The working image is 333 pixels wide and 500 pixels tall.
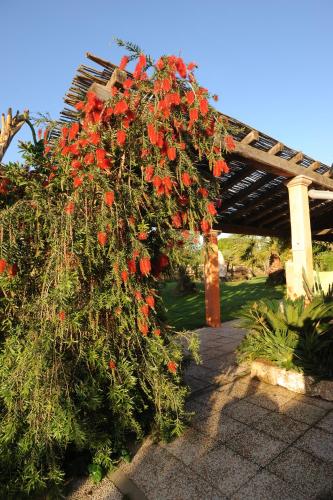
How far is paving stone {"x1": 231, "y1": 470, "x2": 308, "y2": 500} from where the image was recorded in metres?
2.13

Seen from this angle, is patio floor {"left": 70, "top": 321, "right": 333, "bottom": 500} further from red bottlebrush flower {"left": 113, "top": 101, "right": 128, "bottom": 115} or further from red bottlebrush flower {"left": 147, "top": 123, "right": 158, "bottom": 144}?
red bottlebrush flower {"left": 113, "top": 101, "right": 128, "bottom": 115}

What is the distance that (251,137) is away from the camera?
12.6ft

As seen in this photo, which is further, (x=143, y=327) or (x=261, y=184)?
(x=261, y=184)

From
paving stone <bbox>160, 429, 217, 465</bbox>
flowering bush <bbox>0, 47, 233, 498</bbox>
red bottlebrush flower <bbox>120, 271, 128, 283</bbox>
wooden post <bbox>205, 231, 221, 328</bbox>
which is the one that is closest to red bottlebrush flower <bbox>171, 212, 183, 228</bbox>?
flowering bush <bbox>0, 47, 233, 498</bbox>

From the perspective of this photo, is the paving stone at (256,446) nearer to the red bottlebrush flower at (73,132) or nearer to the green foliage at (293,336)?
the green foliage at (293,336)

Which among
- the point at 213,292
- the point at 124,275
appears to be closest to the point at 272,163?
the point at 124,275

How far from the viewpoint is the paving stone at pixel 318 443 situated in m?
2.52

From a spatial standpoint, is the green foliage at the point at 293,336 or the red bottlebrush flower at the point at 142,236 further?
the green foliage at the point at 293,336

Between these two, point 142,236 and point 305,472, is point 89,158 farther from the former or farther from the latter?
point 305,472

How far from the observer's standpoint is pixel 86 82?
8.70 ft

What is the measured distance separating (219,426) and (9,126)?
3.59 m

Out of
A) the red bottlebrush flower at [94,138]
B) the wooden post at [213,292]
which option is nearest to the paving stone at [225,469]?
the red bottlebrush flower at [94,138]

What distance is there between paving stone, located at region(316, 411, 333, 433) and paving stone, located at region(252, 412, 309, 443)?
141mm

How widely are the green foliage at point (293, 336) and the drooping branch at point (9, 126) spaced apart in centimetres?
385
